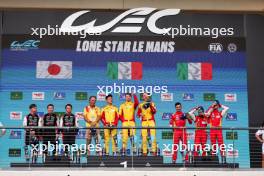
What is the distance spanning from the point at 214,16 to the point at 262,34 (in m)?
1.23

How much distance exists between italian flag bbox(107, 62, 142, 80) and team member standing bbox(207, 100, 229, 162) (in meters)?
1.78

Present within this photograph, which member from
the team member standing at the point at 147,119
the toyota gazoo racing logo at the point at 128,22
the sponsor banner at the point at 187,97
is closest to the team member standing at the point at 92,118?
the team member standing at the point at 147,119

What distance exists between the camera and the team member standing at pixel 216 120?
487 inches

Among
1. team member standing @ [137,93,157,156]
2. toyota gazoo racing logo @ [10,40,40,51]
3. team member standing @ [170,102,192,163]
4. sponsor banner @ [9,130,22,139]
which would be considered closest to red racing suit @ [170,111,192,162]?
team member standing @ [170,102,192,163]

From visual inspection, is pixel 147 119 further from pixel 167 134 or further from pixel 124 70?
pixel 124 70

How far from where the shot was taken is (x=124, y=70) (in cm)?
1338

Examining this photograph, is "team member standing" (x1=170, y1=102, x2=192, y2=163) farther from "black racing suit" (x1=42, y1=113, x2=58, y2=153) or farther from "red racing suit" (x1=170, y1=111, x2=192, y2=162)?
"black racing suit" (x1=42, y1=113, x2=58, y2=153)

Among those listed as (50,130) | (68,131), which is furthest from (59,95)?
(68,131)

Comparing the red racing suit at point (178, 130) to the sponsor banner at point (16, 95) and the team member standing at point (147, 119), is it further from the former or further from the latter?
the sponsor banner at point (16, 95)

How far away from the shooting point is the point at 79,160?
11.1 m

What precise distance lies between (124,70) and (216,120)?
2.35 meters

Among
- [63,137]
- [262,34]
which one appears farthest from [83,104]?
[262,34]

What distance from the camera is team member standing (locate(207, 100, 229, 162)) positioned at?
40.6ft

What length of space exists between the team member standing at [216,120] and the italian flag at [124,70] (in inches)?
70.2
